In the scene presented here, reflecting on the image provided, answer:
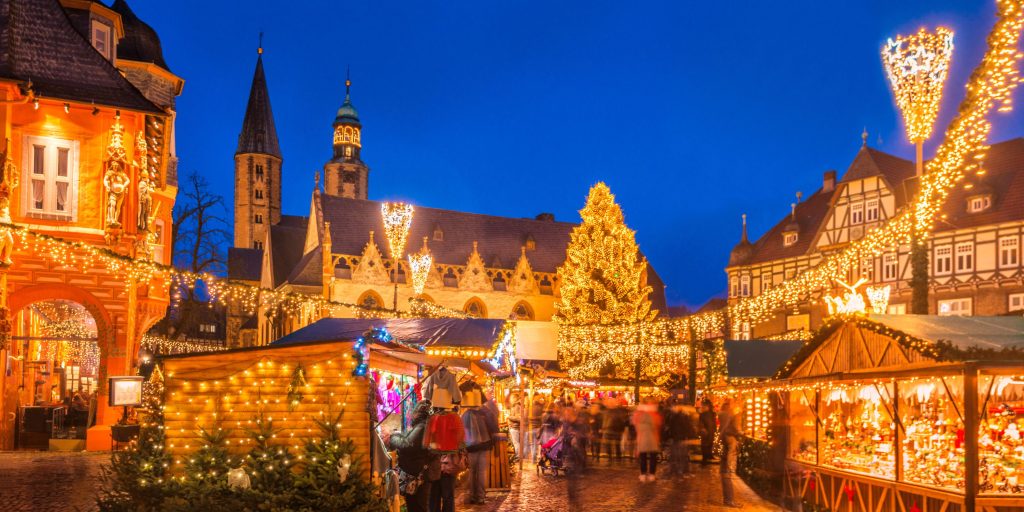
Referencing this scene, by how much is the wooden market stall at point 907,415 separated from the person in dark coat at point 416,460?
16.7ft

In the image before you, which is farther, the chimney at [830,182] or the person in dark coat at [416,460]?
the chimney at [830,182]

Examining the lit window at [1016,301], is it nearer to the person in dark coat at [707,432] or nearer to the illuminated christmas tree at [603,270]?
the person in dark coat at [707,432]

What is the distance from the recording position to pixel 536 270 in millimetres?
68000

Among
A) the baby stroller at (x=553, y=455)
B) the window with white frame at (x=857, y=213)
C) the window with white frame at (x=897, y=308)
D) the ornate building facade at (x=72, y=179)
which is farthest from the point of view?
the window with white frame at (x=857, y=213)

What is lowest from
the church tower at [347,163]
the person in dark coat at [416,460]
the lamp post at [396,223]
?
the person in dark coat at [416,460]

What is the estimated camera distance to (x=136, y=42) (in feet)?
96.1

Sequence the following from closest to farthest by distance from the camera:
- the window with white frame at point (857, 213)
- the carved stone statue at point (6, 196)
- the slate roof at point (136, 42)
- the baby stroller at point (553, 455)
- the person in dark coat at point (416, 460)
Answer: the person in dark coat at point (416, 460) < the carved stone statue at point (6, 196) < the baby stroller at point (553, 455) < the slate roof at point (136, 42) < the window with white frame at point (857, 213)

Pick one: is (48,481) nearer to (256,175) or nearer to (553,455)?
(553,455)

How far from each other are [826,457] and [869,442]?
2.59 feet

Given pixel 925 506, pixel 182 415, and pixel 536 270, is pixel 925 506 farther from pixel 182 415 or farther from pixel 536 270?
pixel 536 270

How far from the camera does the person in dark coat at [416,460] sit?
34.8 ft

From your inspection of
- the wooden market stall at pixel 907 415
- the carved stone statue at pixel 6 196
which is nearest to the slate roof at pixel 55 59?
the carved stone statue at pixel 6 196

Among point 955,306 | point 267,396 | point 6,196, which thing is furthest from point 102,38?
point 955,306

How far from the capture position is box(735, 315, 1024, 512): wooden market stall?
928 cm
